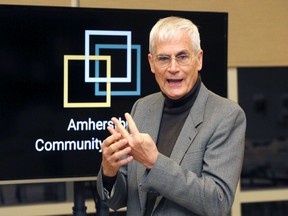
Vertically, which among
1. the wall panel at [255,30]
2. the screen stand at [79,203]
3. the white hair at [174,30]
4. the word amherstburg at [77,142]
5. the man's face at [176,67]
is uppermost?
the wall panel at [255,30]

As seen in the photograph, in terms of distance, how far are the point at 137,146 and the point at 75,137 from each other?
5.59 ft

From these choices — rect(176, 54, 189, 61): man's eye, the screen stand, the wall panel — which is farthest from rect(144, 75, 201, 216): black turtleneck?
the wall panel

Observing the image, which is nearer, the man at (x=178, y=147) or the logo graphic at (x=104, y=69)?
the man at (x=178, y=147)

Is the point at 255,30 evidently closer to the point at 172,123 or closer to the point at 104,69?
the point at 104,69

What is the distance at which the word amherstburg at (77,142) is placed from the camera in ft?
10.1

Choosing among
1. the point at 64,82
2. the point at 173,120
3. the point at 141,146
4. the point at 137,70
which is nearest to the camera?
the point at 141,146

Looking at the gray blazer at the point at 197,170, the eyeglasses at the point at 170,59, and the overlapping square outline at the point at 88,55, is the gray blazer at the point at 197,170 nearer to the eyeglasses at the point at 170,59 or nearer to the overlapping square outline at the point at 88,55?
the eyeglasses at the point at 170,59

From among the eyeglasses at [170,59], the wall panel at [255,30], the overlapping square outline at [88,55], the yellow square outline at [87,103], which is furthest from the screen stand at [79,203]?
the eyeglasses at [170,59]

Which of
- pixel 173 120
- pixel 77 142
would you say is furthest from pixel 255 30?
pixel 173 120

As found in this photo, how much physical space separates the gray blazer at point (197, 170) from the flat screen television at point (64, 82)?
4.70ft

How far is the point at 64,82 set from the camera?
3115 mm

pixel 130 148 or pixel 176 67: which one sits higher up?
pixel 176 67

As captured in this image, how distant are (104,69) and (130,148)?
67.5 inches

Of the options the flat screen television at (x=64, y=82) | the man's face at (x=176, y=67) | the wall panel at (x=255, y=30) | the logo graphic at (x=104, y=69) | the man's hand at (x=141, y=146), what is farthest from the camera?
the wall panel at (x=255, y=30)
